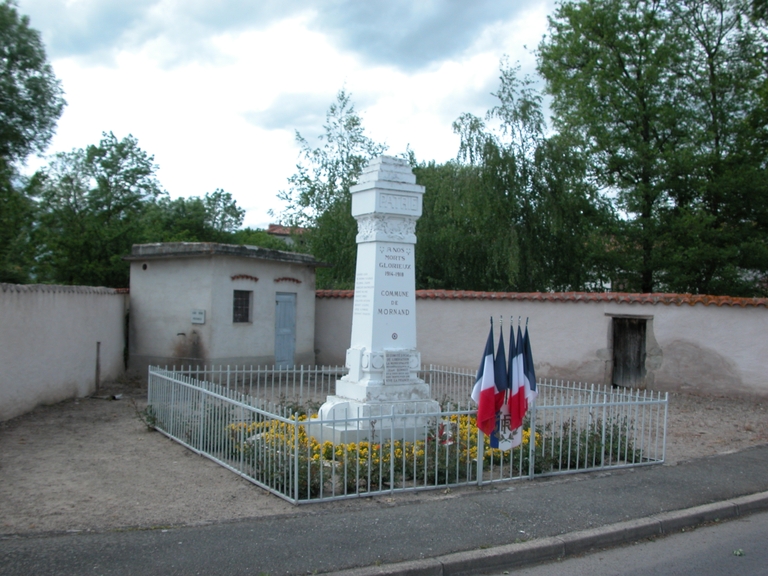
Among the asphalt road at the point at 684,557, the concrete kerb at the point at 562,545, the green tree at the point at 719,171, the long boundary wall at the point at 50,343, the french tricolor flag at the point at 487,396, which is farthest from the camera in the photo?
the green tree at the point at 719,171

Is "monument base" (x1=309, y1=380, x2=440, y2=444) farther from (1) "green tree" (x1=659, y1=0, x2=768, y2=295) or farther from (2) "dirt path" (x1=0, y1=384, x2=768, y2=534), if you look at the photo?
(1) "green tree" (x1=659, y1=0, x2=768, y2=295)

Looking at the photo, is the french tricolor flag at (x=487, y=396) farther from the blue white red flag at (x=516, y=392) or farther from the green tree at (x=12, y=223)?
the green tree at (x=12, y=223)

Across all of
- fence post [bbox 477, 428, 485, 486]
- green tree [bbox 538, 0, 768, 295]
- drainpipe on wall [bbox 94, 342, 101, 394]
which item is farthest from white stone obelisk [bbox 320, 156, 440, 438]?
green tree [bbox 538, 0, 768, 295]

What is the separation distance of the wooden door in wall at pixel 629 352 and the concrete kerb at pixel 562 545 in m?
7.33

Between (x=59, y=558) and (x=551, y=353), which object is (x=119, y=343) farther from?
(x=59, y=558)

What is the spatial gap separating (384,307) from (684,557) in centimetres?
411

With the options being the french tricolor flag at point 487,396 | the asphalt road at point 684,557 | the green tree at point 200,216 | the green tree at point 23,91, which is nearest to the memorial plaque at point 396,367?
the french tricolor flag at point 487,396

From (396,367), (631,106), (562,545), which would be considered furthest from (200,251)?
(631,106)

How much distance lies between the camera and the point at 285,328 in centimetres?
1623

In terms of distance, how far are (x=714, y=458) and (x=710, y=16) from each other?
17544 mm

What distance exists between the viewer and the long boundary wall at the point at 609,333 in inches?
484

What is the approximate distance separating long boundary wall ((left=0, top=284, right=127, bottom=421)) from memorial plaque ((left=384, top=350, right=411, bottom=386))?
5695mm

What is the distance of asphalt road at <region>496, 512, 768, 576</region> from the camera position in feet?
15.9

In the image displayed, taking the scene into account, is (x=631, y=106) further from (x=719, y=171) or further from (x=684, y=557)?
(x=684, y=557)
